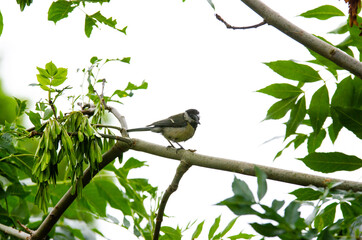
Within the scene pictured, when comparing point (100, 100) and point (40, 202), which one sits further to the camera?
point (100, 100)

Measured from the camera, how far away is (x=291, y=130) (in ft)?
8.46

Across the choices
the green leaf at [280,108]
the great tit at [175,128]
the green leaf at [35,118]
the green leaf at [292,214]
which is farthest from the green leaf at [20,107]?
the great tit at [175,128]

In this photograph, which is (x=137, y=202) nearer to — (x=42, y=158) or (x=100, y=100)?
(x=100, y=100)

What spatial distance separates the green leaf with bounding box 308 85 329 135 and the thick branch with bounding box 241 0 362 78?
1.29ft

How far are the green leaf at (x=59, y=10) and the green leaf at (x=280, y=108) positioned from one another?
1295 millimetres

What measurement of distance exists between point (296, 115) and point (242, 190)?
4.17ft

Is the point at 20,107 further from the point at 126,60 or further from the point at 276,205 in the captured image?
the point at 276,205

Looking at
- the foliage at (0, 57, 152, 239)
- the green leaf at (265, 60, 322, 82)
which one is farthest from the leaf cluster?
the foliage at (0, 57, 152, 239)

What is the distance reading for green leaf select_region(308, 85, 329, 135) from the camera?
8.38 feet

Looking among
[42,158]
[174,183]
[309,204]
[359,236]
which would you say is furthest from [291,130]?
[42,158]

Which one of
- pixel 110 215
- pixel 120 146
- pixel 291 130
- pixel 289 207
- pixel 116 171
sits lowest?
pixel 110 215

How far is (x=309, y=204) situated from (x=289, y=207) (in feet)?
0.98

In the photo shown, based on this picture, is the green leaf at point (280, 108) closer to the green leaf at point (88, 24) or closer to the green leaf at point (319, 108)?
the green leaf at point (319, 108)

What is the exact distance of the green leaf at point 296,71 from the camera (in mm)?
2572
